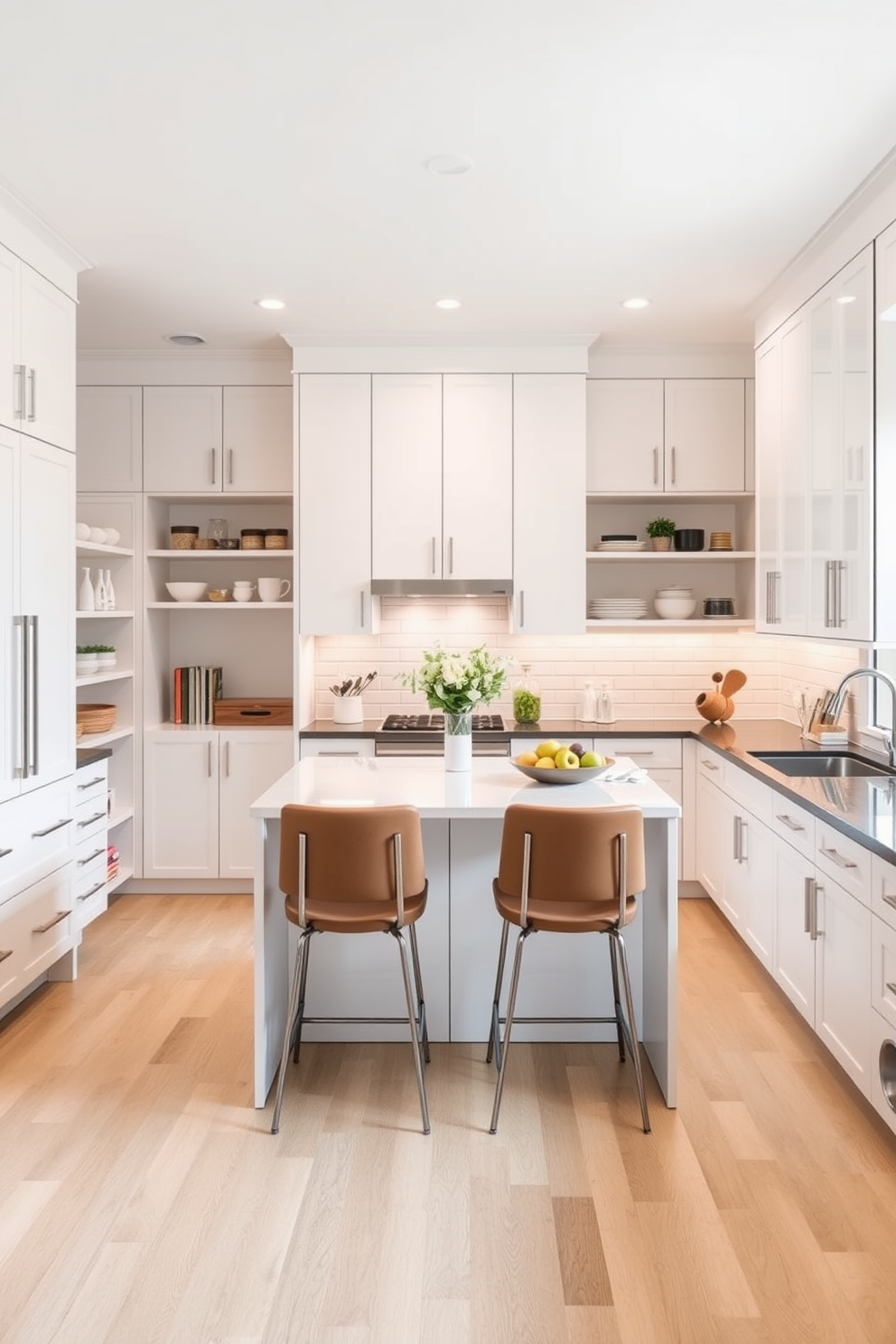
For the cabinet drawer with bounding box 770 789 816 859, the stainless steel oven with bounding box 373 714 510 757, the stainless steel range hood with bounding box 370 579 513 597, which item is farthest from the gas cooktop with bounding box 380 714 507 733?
the cabinet drawer with bounding box 770 789 816 859

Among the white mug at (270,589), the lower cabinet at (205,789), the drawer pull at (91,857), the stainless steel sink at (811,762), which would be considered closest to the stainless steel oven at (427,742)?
the lower cabinet at (205,789)

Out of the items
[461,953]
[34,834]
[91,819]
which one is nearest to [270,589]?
[91,819]

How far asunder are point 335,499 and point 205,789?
1.67 metres

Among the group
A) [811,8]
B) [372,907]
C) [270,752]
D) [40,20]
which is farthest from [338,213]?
[270,752]

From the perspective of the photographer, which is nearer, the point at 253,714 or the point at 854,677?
the point at 854,677

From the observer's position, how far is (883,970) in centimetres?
255

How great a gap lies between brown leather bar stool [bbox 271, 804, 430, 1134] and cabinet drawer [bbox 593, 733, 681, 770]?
7.38 ft

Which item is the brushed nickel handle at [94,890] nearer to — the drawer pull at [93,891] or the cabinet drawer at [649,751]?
the drawer pull at [93,891]

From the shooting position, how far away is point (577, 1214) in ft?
7.66

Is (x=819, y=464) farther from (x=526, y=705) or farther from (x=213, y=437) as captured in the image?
(x=213, y=437)

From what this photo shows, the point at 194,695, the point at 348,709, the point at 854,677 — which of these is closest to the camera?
the point at 854,677

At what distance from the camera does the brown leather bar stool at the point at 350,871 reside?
265 cm

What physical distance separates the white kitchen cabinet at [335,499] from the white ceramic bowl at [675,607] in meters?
1.45

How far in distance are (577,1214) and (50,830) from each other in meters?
2.35
